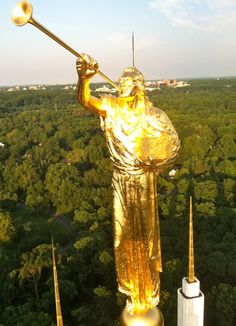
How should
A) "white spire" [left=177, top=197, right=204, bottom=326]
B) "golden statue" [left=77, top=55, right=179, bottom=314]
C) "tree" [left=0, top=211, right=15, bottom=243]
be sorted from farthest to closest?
"tree" [left=0, top=211, right=15, bottom=243], "white spire" [left=177, top=197, right=204, bottom=326], "golden statue" [left=77, top=55, right=179, bottom=314]

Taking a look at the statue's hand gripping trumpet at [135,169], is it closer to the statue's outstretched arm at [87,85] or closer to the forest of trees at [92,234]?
the statue's outstretched arm at [87,85]

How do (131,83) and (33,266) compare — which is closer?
(131,83)

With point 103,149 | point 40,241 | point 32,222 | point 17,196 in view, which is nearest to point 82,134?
point 103,149

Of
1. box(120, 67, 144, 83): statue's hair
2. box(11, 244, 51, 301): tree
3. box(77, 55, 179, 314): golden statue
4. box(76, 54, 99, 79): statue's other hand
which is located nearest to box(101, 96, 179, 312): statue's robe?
box(77, 55, 179, 314): golden statue

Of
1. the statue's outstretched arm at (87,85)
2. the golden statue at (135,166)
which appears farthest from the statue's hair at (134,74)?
the statue's outstretched arm at (87,85)

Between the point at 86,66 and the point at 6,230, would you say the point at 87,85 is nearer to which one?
the point at 86,66

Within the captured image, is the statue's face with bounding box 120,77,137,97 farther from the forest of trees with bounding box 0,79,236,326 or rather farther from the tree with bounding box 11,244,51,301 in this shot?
the tree with bounding box 11,244,51,301

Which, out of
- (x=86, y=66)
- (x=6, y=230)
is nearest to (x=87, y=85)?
(x=86, y=66)
